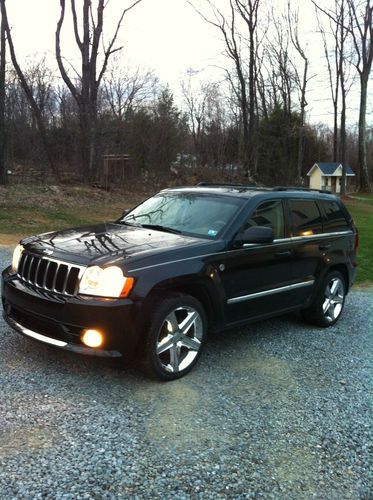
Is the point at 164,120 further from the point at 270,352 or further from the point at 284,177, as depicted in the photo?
the point at 270,352

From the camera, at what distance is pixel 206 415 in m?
3.62

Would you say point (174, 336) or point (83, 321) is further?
point (174, 336)

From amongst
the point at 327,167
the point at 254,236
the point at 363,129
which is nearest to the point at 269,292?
the point at 254,236

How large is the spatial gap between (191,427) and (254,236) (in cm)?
199

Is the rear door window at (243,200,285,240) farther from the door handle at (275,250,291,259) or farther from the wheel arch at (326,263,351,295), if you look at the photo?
the wheel arch at (326,263,351,295)

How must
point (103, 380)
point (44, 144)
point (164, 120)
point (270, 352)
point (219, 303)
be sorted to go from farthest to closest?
point (164, 120), point (44, 144), point (270, 352), point (219, 303), point (103, 380)

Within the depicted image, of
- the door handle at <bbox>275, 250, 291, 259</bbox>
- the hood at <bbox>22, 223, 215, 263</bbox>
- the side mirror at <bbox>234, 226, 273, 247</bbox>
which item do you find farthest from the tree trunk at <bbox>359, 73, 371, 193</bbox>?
the hood at <bbox>22, 223, 215, 263</bbox>

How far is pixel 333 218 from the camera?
625 cm

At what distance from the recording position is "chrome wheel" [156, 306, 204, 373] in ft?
13.5

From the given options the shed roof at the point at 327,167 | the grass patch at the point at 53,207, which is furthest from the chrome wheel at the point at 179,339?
the shed roof at the point at 327,167

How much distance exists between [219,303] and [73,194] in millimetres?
15942

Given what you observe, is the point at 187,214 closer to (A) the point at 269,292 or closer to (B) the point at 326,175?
(A) the point at 269,292

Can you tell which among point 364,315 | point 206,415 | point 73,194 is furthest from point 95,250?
point 73,194

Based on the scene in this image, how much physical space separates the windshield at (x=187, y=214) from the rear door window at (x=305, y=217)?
85cm
